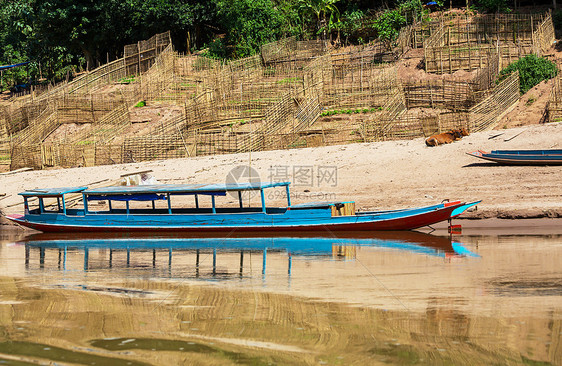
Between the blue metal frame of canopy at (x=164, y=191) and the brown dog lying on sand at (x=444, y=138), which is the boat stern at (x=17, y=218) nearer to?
the blue metal frame of canopy at (x=164, y=191)

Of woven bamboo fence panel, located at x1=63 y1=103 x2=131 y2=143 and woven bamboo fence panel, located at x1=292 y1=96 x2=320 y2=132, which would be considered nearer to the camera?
woven bamboo fence panel, located at x1=292 y1=96 x2=320 y2=132

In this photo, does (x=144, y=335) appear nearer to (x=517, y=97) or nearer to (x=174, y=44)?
(x=517, y=97)

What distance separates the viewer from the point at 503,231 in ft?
63.7

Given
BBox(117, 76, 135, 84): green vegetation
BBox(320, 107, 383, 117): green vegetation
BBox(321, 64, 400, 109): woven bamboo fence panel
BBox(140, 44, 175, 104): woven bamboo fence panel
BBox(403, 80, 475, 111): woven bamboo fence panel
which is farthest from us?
BBox(117, 76, 135, 84): green vegetation

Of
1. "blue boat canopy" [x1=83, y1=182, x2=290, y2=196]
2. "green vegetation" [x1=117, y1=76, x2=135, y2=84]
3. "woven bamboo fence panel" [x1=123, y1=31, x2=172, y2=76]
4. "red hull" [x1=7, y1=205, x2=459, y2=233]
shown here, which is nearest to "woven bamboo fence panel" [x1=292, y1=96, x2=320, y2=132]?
"blue boat canopy" [x1=83, y1=182, x2=290, y2=196]

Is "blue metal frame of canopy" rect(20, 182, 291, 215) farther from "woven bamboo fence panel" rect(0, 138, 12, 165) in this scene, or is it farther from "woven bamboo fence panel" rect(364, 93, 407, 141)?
"woven bamboo fence panel" rect(0, 138, 12, 165)

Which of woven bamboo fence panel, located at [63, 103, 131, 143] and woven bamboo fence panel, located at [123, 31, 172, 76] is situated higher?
woven bamboo fence panel, located at [123, 31, 172, 76]

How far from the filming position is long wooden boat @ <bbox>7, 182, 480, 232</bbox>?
2014 centimetres

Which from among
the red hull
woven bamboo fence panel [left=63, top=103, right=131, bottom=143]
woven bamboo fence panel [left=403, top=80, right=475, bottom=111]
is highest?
woven bamboo fence panel [left=403, top=80, right=475, bottom=111]

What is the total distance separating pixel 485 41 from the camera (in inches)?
1720

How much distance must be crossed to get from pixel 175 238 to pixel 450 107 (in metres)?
20.1

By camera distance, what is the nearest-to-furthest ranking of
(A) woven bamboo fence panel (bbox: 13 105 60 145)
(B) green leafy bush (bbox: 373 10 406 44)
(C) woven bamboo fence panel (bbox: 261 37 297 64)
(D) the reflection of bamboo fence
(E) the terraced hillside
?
(E) the terraced hillside, (D) the reflection of bamboo fence, (A) woven bamboo fence panel (bbox: 13 105 60 145), (B) green leafy bush (bbox: 373 10 406 44), (C) woven bamboo fence panel (bbox: 261 37 297 64)

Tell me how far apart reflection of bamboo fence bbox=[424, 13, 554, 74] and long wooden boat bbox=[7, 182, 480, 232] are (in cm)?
2151

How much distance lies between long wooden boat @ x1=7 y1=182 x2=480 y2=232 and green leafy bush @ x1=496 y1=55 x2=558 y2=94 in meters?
19.2
